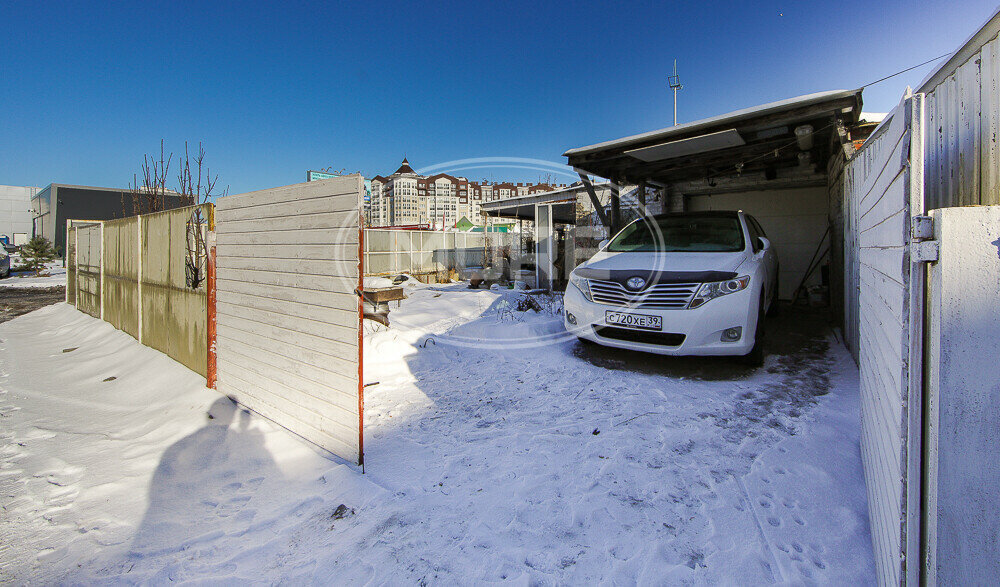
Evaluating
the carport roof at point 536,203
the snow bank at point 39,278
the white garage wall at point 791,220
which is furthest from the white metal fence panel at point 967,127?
the snow bank at point 39,278

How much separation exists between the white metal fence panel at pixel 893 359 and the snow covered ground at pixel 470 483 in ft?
1.43

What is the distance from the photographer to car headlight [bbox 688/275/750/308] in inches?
154

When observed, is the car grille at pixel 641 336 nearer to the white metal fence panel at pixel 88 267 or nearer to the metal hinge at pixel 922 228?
the metal hinge at pixel 922 228

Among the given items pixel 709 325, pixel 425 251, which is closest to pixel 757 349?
pixel 709 325

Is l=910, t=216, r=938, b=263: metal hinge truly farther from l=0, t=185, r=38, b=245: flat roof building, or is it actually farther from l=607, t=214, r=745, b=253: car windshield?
l=0, t=185, r=38, b=245: flat roof building

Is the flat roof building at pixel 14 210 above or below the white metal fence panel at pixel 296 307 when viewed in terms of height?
above

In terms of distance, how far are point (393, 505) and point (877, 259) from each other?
2.54 meters

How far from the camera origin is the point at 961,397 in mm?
1015

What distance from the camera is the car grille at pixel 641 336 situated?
4012 millimetres

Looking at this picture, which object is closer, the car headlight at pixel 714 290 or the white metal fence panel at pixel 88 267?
the car headlight at pixel 714 290

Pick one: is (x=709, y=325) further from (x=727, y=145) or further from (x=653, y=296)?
(x=727, y=145)

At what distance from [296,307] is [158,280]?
3.80 meters

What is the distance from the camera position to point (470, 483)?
7.88ft

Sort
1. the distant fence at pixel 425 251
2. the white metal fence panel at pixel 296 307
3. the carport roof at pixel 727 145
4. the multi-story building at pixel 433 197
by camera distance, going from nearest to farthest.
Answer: the white metal fence panel at pixel 296 307 < the carport roof at pixel 727 145 < the distant fence at pixel 425 251 < the multi-story building at pixel 433 197
